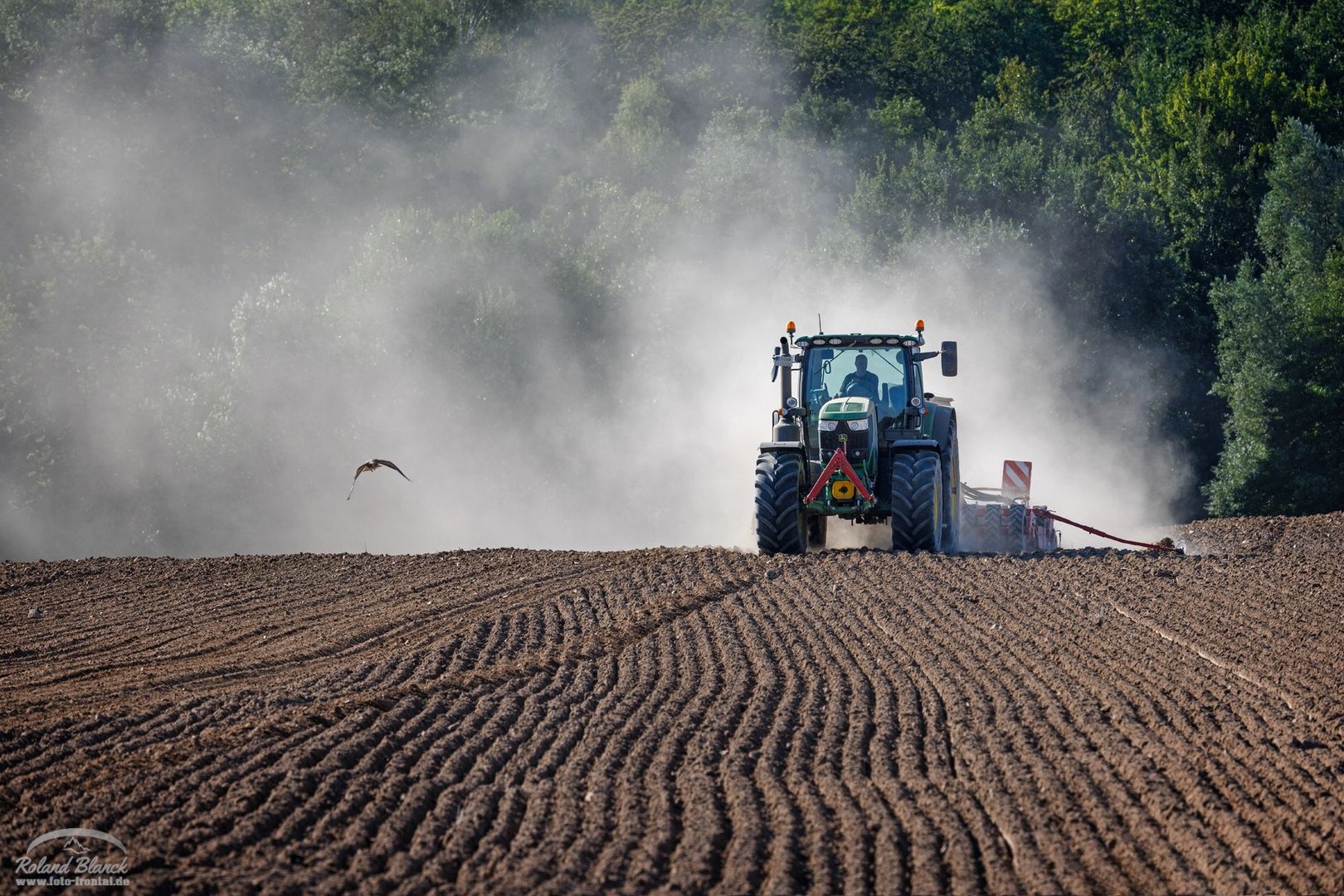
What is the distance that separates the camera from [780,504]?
50.2 ft

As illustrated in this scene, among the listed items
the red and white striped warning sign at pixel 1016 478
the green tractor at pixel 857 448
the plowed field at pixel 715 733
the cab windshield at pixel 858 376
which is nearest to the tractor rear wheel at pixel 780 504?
the green tractor at pixel 857 448

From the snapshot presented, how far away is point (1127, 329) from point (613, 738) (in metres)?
26.5

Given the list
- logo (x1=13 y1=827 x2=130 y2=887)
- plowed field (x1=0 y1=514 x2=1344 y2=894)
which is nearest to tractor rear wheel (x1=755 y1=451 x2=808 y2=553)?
plowed field (x1=0 y1=514 x2=1344 y2=894)

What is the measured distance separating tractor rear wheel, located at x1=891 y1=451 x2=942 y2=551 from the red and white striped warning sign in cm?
431

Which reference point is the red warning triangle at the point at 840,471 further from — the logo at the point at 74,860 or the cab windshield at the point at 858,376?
the logo at the point at 74,860

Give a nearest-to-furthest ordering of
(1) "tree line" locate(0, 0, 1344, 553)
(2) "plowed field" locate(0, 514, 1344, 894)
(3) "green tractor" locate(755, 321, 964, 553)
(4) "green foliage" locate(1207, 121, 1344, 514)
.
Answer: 1. (2) "plowed field" locate(0, 514, 1344, 894)
2. (3) "green tractor" locate(755, 321, 964, 553)
3. (4) "green foliage" locate(1207, 121, 1344, 514)
4. (1) "tree line" locate(0, 0, 1344, 553)

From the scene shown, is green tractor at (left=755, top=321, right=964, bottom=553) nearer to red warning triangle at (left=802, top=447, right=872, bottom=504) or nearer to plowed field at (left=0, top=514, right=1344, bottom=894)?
red warning triangle at (left=802, top=447, right=872, bottom=504)

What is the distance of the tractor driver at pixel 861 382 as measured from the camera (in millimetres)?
16281

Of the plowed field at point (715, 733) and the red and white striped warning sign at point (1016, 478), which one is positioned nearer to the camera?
the plowed field at point (715, 733)

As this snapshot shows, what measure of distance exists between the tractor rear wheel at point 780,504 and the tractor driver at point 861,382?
126 cm

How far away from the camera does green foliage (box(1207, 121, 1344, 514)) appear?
2836cm

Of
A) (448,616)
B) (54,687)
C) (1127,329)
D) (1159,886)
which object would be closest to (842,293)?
(1127,329)

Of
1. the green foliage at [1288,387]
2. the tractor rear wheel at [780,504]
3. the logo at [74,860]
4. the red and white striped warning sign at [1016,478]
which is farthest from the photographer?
the green foliage at [1288,387]

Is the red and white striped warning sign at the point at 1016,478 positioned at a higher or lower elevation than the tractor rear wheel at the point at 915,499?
higher
